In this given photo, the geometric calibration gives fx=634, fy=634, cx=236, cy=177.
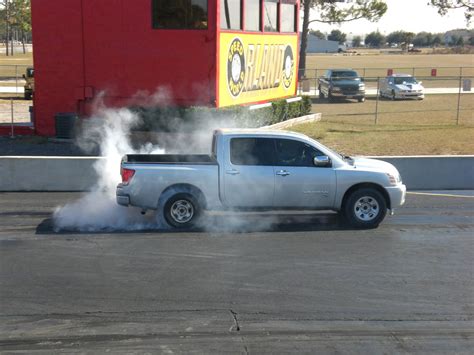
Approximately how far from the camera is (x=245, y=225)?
10.8 metres

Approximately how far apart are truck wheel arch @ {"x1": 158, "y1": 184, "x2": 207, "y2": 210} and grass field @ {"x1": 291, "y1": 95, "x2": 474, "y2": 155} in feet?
26.9

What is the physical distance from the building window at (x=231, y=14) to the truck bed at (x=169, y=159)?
31.6 ft

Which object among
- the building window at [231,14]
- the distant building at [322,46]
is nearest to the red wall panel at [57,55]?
the building window at [231,14]

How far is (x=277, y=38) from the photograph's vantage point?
25219 millimetres

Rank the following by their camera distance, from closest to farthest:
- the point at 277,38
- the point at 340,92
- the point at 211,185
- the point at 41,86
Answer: the point at 211,185
the point at 41,86
the point at 277,38
the point at 340,92

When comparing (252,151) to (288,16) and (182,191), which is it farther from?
(288,16)

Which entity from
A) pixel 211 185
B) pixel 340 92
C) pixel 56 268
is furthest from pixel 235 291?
pixel 340 92

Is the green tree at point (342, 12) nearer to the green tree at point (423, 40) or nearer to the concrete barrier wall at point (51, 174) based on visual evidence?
the concrete barrier wall at point (51, 174)

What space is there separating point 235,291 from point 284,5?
66.4 ft

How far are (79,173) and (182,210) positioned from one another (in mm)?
4819

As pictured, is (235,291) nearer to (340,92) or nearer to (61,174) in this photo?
(61,174)

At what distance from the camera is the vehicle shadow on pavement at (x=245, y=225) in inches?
408

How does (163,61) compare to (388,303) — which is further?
(163,61)

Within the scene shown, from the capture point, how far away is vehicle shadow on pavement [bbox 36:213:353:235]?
10.4 meters
